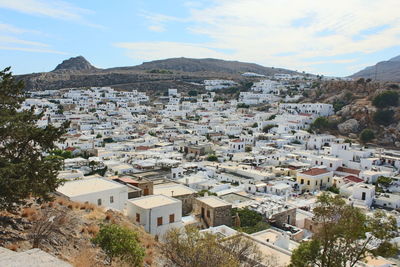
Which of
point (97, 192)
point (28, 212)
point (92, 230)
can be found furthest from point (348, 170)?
point (28, 212)

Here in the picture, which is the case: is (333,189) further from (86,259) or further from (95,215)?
Result: (86,259)

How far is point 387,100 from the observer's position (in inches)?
2211

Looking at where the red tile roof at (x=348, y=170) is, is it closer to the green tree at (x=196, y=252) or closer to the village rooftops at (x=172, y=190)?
the village rooftops at (x=172, y=190)

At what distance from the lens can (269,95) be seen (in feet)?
257

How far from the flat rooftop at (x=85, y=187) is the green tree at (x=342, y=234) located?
946 centimetres

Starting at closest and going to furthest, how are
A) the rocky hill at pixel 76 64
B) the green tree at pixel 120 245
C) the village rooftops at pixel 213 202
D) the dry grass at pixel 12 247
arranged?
the dry grass at pixel 12 247
the green tree at pixel 120 245
the village rooftops at pixel 213 202
the rocky hill at pixel 76 64

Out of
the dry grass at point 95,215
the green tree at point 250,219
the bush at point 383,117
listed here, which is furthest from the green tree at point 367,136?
the dry grass at point 95,215

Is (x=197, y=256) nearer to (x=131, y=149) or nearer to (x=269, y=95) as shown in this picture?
(x=131, y=149)

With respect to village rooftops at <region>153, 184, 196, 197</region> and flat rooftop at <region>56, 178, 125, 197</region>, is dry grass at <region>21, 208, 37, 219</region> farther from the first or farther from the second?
village rooftops at <region>153, 184, 196, 197</region>

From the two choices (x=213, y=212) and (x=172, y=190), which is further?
(x=172, y=190)

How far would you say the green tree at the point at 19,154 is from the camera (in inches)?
329

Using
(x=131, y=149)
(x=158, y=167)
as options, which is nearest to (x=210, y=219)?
(x=158, y=167)

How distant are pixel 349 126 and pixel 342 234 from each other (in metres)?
48.7

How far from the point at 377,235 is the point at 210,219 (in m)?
10.1
